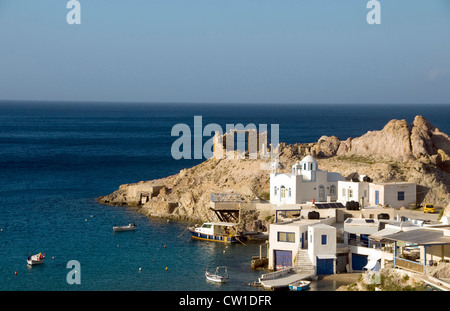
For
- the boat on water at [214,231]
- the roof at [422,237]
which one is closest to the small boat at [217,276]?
the roof at [422,237]

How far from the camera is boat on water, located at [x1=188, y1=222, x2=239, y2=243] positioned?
55406mm

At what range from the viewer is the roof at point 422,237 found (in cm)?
3562

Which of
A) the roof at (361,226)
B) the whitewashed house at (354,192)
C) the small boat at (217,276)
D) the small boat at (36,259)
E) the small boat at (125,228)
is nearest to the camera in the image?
the small boat at (217,276)

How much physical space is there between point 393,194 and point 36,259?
1088 inches

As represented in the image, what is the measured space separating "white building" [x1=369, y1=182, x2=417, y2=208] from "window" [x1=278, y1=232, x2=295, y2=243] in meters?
13.4

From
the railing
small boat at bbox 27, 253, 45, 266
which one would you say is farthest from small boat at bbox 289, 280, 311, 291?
small boat at bbox 27, 253, 45, 266

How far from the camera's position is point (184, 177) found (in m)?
73.8

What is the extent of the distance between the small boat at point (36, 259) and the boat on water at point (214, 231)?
12779mm

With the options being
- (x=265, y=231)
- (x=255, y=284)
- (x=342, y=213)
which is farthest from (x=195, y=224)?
(x=255, y=284)

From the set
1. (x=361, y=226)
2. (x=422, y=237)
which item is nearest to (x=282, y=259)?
(x=361, y=226)

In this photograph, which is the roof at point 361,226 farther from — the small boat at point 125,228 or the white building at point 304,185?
the small boat at point 125,228

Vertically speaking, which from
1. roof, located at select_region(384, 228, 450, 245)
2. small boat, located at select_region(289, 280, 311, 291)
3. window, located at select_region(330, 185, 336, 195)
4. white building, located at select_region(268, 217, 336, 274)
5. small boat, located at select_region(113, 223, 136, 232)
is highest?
window, located at select_region(330, 185, 336, 195)

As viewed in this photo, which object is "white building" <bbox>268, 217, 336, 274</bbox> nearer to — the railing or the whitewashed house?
the railing

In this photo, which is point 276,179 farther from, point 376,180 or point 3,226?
point 3,226
